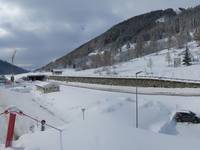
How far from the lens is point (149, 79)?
43.1 meters

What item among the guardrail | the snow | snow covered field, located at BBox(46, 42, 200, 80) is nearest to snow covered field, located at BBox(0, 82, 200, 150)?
the snow

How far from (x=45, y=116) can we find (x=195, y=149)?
2505 cm

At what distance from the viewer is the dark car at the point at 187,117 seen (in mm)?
28178

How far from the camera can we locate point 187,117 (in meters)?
28.4

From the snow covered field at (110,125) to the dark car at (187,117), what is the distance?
0.58 meters

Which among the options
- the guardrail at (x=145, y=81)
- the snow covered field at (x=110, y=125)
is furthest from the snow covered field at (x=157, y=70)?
the snow covered field at (x=110, y=125)

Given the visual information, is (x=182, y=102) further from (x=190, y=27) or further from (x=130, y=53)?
(x=190, y=27)

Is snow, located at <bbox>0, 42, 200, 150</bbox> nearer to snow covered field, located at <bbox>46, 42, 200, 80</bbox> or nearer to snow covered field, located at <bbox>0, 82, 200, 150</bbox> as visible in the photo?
snow covered field, located at <bbox>0, 82, 200, 150</bbox>

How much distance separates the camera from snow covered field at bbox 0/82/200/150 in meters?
8.27

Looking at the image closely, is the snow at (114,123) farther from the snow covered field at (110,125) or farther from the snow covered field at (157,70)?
the snow covered field at (157,70)

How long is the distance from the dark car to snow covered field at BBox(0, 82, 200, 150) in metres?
0.58

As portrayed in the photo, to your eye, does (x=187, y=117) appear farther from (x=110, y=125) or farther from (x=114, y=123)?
(x=110, y=125)

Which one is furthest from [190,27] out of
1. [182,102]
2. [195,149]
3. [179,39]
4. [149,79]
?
[195,149]

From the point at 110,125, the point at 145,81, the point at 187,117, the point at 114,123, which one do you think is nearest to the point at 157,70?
the point at 145,81
